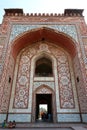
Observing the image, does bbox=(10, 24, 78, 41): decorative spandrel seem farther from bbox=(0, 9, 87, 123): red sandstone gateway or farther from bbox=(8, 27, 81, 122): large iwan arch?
bbox=(8, 27, 81, 122): large iwan arch

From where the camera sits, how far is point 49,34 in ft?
20.0

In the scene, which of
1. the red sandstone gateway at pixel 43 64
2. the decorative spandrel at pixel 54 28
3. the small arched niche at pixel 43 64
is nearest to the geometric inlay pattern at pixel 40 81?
the red sandstone gateway at pixel 43 64

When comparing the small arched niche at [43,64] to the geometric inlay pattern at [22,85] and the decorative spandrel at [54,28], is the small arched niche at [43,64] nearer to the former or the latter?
the geometric inlay pattern at [22,85]

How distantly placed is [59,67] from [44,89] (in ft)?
4.07

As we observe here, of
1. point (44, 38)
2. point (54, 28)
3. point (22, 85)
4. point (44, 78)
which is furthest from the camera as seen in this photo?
point (44, 38)

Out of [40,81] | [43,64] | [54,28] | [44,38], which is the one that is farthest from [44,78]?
[54,28]

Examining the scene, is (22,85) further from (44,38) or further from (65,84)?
(44,38)

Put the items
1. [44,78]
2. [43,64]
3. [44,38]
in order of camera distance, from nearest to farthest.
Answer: [44,78] → [44,38] → [43,64]

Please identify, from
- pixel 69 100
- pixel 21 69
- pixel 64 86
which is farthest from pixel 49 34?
pixel 69 100

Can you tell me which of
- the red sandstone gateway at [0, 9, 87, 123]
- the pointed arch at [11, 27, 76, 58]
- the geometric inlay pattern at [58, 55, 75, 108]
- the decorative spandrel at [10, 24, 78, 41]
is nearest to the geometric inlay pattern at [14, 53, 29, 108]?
the red sandstone gateway at [0, 9, 87, 123]

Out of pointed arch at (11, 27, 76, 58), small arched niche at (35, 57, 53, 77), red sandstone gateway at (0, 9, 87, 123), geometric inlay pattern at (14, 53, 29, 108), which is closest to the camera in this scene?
red sandstone gateway at (0, 9, 87, 123)

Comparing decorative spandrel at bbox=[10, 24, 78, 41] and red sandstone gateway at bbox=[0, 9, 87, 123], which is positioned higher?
decorative spandrel at bbox=[10, 24, 78, 41]

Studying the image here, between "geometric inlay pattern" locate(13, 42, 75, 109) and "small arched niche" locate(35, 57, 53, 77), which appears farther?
"small arched niche" locate(35, 57, 53, 77)

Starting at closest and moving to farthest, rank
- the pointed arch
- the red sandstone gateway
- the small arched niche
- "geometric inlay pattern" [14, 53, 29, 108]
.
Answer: the red sandstone gateway → "geometric inlay pattern" [14, 53, 29, 108] → the pointed arch → the small arched niche
